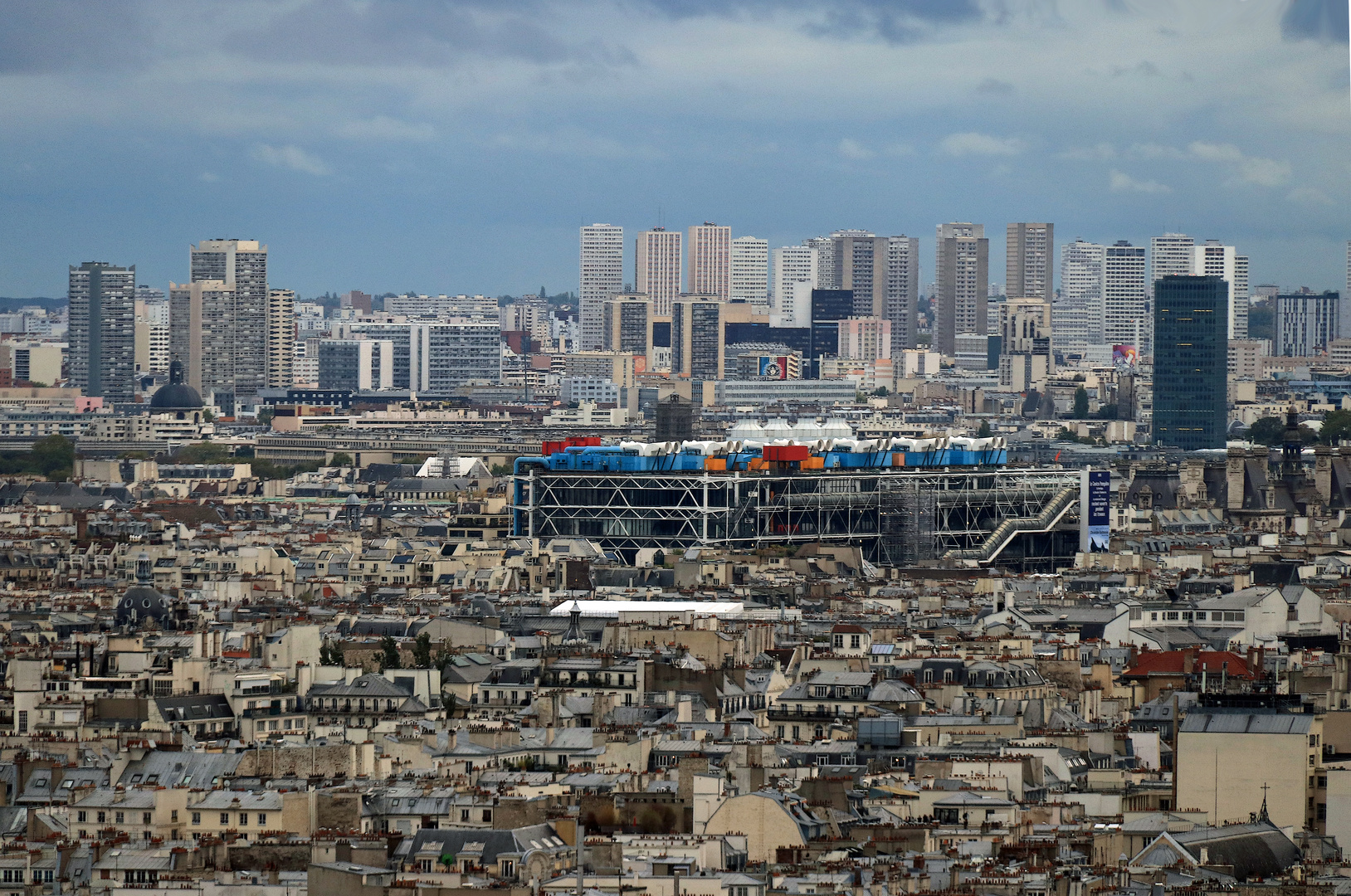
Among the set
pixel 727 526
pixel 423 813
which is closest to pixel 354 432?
pixel 727 526

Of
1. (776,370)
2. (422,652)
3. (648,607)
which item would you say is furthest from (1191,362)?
(422,652)

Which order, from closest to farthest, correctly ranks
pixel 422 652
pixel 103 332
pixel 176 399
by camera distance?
pixel 422 652 → pixel 176 399 → pixel 103 332

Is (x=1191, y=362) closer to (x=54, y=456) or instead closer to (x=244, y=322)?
(x=54, y=456)

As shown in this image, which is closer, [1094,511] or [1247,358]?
[1094,511]

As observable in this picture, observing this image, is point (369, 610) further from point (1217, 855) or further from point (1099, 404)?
point (1099, 404)

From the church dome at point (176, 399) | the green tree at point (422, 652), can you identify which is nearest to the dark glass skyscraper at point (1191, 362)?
the church dome at point (176, 399)

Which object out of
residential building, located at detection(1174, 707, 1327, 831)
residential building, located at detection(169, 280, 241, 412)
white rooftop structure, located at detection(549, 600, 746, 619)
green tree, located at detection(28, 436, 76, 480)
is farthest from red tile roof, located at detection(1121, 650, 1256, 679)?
residential building, located at detection(169, 280, 241, 412)

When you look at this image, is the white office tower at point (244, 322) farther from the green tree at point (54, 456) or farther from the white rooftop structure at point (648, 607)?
the white rooftop structure at point (648, 607)
